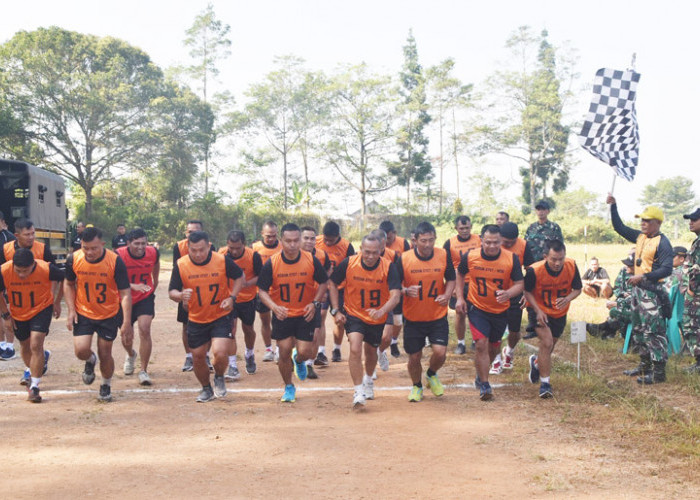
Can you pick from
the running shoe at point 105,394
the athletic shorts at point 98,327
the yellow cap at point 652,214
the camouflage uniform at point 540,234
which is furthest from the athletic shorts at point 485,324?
the running shoe at point 105,394

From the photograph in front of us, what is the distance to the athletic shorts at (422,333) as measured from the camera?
734 cm

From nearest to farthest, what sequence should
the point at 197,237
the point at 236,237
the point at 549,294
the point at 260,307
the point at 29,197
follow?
the point at 197,237, the point at 549,294, the point at 236,237, the point at 260,307, the point at 29,197

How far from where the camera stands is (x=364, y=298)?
7168 mm

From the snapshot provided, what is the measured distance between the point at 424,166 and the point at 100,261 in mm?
46700

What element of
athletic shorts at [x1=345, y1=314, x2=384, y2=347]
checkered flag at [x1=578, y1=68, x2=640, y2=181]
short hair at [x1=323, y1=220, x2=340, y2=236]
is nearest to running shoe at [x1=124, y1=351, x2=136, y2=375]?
short hair at [x1=323, y1=220, x2=340, y2=236]

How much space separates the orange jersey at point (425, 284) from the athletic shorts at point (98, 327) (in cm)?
349

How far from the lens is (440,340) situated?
7340mm

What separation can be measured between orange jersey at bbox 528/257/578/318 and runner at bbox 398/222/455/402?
111 cm

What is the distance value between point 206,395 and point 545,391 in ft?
13.2

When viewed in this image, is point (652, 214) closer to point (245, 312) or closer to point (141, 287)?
point (245, 312)

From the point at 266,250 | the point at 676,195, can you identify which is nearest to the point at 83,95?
the point at 266,250

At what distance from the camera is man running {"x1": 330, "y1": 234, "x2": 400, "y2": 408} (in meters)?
7.01

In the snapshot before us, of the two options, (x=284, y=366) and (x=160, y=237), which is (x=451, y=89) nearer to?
(x=160, y=237)

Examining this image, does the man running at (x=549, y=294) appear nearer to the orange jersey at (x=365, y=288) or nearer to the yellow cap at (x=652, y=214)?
the yellow cap at (x=652, y=214)
